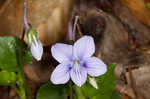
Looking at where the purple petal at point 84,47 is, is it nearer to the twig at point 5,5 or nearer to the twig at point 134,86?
the twig at point 134,86

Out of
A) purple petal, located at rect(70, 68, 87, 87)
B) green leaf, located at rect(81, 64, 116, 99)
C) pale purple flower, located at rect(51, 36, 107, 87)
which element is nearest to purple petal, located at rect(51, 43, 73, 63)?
pale purple flower, located at rect(51, 36, 107, 87)

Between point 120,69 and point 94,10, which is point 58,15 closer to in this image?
point 94,10

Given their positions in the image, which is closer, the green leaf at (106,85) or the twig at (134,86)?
the green leaf at (106,85)

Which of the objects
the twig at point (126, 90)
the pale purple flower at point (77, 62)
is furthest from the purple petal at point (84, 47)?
the twig at point (126, 90)

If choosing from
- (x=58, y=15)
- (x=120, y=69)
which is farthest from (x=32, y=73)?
(x=120, y=69)

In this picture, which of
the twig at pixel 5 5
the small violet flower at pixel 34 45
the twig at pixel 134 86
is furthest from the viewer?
the twig at pixel 5 5

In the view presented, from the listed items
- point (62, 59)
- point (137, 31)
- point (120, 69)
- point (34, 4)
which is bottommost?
point (120, 69)
